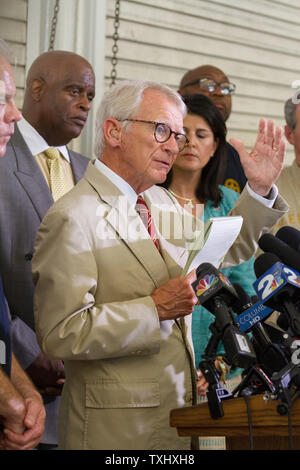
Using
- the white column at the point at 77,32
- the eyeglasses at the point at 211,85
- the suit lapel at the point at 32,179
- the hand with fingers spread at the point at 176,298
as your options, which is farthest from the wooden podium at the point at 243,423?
the eyeglasses at the point at 211,85

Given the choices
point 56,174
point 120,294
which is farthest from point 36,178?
point 120,294

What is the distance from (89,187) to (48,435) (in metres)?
0.90

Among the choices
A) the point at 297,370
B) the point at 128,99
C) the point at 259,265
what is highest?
the point at 128,99

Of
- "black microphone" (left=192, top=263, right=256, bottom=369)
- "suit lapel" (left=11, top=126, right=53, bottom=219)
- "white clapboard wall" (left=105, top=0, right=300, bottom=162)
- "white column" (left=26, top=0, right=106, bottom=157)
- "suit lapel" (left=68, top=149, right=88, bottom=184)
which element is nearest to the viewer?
"black microphone" (left=192, top=263, right=256, bottom=369)

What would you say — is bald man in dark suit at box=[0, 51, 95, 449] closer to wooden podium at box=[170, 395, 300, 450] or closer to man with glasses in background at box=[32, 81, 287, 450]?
man with glasses in background at box=[32, 81, 287, 450]

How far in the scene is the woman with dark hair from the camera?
2.68m

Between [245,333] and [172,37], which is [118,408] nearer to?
[245,333]

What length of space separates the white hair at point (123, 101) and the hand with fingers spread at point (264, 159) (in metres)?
0.33

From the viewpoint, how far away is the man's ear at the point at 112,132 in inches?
75.6

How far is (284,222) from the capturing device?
2713 millimetres

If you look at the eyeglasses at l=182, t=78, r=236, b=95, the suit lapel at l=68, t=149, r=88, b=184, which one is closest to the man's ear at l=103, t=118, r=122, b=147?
the suit lapel at l=68, t=149, r=88, b=184

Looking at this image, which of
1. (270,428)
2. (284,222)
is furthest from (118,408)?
(284,222)

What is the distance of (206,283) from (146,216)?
1.58 ft

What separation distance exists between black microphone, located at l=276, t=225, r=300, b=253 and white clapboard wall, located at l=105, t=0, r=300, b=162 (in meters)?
2.02
